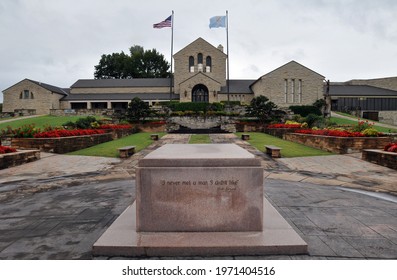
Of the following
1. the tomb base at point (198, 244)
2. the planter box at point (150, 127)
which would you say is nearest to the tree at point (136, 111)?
the planter box at point (150, 127)

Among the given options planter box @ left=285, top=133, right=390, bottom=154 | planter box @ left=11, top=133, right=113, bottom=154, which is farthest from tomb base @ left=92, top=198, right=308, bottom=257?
planter box @ left=11, top=133, right=113, bottom=154

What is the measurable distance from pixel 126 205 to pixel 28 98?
53854 mm

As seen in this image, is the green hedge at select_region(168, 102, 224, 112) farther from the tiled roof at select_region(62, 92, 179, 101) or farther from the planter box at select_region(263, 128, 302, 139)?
the planter box at select_region(263, 128, 302, 139)

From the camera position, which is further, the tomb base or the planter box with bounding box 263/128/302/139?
the planter box with bounding box 263/128/302/139

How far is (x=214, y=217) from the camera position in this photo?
11.2ft

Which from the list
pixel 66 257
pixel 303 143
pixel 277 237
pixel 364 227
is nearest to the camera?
pixel 66 257

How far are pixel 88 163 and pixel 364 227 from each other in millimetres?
9889

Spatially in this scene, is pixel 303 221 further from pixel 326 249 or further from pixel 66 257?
pixel 66 257

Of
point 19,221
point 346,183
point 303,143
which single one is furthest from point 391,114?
point 19,221

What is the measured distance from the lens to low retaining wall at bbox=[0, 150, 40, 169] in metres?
9.80

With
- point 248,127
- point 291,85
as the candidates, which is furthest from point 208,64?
point 248,127

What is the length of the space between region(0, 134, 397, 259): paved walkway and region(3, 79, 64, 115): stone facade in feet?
147

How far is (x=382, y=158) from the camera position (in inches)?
401

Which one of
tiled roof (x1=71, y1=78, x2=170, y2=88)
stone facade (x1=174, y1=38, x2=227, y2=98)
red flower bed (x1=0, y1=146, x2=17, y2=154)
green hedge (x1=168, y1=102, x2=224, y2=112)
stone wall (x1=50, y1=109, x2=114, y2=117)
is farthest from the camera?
tiled roof (x1=71, y1=78, x2=170, y2=88)
